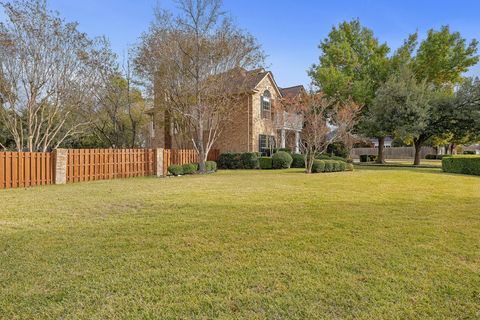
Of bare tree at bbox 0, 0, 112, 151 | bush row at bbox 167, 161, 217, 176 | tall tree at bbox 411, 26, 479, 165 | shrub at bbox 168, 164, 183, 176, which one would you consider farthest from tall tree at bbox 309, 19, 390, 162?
bare tree at bbox 0, 0, 112, 151

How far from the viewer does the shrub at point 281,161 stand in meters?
20.2

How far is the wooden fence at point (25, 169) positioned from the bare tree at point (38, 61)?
11.7 feet

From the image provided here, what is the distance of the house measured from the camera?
22.5 meters

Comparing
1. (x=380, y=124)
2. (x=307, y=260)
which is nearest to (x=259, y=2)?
(x=307, y=260)

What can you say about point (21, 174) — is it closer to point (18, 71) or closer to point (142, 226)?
point (18, 71)

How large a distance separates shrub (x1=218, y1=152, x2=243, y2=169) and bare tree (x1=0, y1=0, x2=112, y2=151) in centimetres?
974

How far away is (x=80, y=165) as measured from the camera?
499 inches

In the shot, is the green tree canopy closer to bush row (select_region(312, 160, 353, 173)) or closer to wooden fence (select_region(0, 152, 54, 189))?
bush row (select_region(312, 160, 353, 173))

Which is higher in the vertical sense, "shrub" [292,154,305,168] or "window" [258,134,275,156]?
"window" [258,134,275,156]

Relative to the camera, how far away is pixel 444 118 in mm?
22031

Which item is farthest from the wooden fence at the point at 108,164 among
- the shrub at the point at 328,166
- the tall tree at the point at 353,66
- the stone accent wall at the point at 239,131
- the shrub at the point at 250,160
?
the tall tree at the point at 353,66

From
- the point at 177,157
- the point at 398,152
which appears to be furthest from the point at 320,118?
the point at 398,152

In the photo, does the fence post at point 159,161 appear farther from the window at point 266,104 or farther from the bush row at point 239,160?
the window at point 266,104

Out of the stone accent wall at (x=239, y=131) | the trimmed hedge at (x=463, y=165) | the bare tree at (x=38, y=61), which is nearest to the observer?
the bare tree at (x=38, y=61)
